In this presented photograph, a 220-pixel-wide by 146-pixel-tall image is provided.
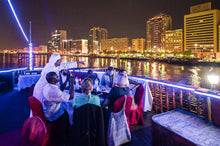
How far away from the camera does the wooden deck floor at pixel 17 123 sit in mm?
3180

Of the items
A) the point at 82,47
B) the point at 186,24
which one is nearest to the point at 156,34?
the point at 186,24

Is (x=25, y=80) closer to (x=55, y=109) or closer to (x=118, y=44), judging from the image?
(x=55, y=109)

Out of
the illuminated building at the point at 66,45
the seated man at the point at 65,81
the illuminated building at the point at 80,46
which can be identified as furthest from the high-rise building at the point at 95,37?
the seated man at the point at 65,81

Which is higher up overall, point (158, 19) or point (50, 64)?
point (158, 19)

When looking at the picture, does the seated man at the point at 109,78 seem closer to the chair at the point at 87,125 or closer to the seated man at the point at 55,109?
the seated man at the point at 55,109

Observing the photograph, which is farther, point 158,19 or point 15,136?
point 158,19

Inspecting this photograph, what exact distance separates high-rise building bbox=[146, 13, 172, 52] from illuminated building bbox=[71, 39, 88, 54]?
6998 centimetres

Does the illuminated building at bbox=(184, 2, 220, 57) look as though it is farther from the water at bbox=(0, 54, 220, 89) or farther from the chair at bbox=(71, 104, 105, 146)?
the chair at bbox=(71, 104, 105, 146)

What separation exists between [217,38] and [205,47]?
22.4 ft

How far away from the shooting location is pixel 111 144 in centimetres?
276

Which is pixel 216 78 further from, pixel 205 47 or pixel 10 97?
pixel 205 47

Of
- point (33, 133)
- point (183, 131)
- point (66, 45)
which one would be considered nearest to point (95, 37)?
point (66, 45)

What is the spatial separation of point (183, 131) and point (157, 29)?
151851 millimetres

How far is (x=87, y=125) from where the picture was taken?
2.19 m
